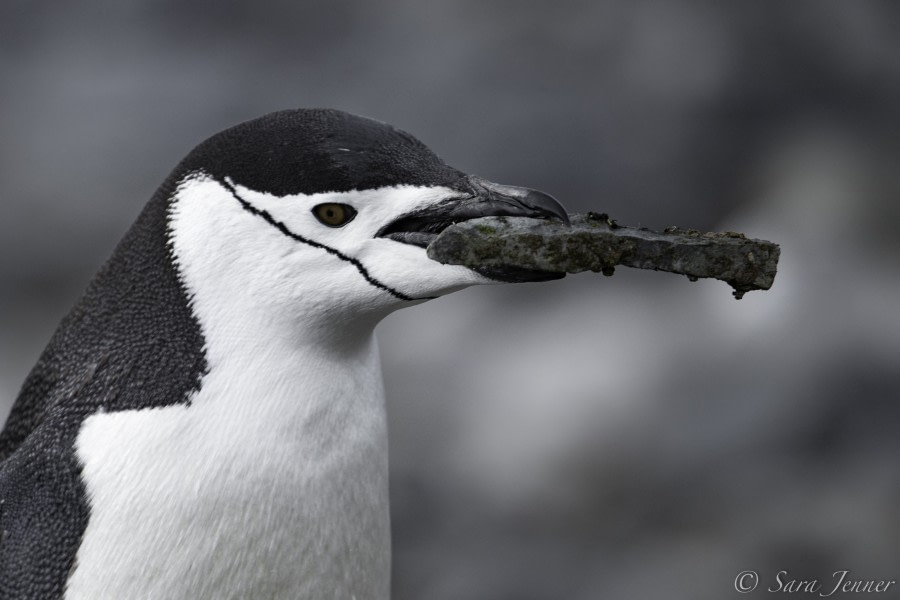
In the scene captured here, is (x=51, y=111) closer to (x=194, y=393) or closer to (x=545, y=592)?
(x=545, y=592)

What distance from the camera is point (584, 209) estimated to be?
2.43m

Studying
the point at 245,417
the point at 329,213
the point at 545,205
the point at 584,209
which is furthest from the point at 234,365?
the point at 584,209

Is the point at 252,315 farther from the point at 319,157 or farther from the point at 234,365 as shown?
the point at 319,157

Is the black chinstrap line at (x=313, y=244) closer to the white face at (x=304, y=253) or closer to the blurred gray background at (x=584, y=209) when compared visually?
the white face at (x=304, y=253)

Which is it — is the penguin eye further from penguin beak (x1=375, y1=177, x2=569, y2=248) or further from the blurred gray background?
the blurred gray background

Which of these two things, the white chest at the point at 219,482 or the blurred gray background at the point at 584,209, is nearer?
the white chest at the point at 219,482

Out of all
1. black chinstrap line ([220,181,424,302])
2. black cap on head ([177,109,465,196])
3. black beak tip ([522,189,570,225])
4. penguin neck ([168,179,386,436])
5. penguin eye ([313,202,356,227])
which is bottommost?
penguin neck ([168,179,386,436])

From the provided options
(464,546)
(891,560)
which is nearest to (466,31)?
(464,546)

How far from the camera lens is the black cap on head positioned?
83cm

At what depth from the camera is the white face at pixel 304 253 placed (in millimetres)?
824

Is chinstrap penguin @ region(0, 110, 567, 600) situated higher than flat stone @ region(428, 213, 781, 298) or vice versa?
flat stone @ region(428, 213, 781, 298)

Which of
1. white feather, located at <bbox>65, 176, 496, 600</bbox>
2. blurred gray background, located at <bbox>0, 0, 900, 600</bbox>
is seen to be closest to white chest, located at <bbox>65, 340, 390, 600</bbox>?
white feather, located at <bbox>65, 176, 496, 600</bbox>

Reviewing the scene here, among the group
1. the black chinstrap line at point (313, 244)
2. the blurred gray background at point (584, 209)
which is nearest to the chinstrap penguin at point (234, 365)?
the black chinstrap line at point (313, 244)

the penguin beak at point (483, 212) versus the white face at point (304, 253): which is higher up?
the penguin beak at point (483, 212)
